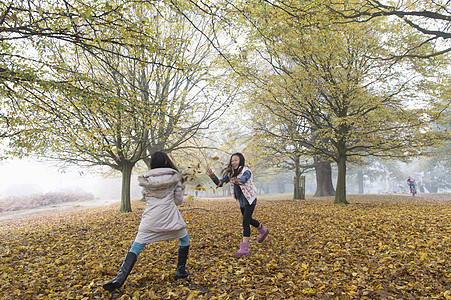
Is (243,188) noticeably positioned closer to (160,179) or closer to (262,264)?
(262,264)

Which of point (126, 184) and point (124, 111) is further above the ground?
point (124, 111)

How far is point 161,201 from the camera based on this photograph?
11.2ft

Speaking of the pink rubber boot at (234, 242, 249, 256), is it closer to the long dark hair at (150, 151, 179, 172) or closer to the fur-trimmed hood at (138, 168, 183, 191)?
the fur-trimmed hood at (138, 168, 183, 191)

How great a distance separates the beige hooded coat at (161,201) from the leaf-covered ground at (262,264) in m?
0.48

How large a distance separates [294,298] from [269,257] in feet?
5.41

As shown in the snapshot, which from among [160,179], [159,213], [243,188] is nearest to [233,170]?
[243,188]

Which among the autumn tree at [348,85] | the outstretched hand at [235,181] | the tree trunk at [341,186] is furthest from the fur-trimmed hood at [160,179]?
the tree trunk at [341,186]

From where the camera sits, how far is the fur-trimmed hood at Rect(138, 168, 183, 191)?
3.36 metres

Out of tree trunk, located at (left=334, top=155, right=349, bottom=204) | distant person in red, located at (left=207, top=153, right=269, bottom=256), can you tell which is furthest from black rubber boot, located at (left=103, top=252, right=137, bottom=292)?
tree trunk, located at (left=334, top=155, right=349, bottom=204)

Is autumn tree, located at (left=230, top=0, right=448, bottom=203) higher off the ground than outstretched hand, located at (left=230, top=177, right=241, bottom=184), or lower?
higher

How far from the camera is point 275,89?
11445 millimetres

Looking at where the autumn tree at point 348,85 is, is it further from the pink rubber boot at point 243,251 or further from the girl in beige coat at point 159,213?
the girl in beige coat at point 159,213

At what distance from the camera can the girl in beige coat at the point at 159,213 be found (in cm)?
330

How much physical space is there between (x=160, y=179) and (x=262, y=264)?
233 centimetres
